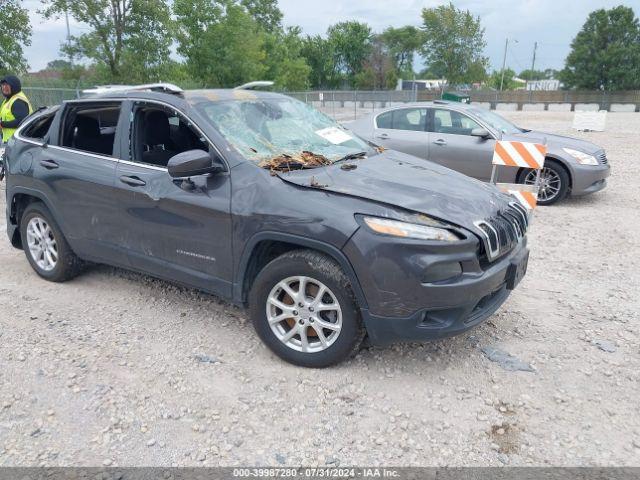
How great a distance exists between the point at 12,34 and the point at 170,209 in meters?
17.8

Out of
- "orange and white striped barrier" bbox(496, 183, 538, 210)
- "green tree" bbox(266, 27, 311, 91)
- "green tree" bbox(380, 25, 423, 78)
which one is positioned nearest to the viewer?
"orange and white striped barrier" bbox(496, 183, 538, 210)

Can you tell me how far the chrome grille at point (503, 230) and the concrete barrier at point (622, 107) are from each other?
1945 inches

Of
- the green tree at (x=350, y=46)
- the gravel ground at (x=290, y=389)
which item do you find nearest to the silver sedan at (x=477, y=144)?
the gravel ground at (x=290, y=389)

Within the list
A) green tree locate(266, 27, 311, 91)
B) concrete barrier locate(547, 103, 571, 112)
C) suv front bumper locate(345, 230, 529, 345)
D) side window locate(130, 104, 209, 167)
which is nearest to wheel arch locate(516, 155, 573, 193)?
suv front bumper locate(345, 230, 529, 345)

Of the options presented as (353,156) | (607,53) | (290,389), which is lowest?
(290,389)

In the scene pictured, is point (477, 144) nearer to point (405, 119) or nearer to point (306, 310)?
point (405, 119)

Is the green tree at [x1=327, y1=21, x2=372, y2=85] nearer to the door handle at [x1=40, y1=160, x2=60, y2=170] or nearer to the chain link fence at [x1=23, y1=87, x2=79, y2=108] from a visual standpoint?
the chain link fence at [x1=23, y1=87, x2=79, y2=108]

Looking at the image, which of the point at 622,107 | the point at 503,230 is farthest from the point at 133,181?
the point at 622,107

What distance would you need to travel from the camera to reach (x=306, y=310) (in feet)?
11.0

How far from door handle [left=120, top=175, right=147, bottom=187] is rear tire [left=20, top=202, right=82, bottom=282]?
1.07 meters

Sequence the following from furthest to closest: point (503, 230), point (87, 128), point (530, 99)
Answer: point (530, 99)
point (87, 128)
point (503, 230)

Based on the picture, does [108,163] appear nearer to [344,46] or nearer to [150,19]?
[150,19]

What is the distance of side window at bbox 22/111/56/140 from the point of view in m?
4.86

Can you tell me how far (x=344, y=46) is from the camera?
7738cm
